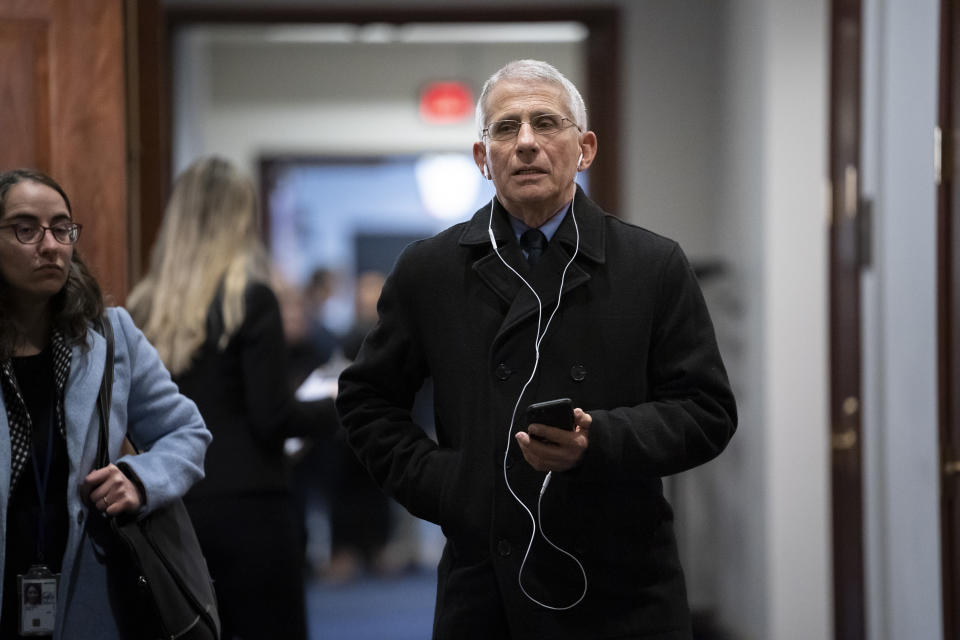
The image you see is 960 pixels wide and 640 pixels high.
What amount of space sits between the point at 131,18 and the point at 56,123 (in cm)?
35

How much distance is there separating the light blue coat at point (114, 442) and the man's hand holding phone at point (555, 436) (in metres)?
0.72

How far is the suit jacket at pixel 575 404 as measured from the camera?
1.83 meters

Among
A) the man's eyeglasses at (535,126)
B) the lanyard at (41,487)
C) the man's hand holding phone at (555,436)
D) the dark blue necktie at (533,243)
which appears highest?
the man's eyeglasses at (535,126)

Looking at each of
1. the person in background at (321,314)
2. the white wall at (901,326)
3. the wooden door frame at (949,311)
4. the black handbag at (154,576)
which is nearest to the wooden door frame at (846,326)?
the white wall at (901,326)

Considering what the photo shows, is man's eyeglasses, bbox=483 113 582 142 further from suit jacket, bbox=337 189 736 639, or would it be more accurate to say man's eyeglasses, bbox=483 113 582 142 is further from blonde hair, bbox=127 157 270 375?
blonde hair, bbox=127 157 270 375

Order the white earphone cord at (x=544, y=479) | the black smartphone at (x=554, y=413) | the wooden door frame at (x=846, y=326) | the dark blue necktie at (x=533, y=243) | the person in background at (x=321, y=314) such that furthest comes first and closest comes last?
the person in background at (x=321, y=314)
the wooden door frame at (x=846, y=326)
the dark blue necktie at (x=533, y=243)
the white earphone cord at (x=544, y=479)
the black smartphone at (x=554, y=413)

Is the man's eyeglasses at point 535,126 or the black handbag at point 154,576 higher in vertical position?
the man's eyeglasses at point 535,126

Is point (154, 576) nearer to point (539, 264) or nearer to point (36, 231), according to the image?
point (36, 231)

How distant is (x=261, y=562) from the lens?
2.82m

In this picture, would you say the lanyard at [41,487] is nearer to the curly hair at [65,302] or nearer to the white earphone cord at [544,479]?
the curly hair at [65,302]

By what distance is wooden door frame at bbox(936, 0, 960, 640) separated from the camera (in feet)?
9.14

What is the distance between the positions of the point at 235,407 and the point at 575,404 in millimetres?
1226

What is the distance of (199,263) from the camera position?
114 inches

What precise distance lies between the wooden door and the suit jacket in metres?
1.10
